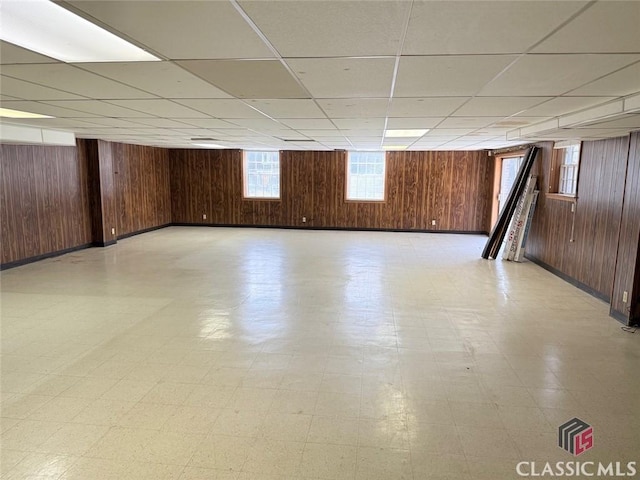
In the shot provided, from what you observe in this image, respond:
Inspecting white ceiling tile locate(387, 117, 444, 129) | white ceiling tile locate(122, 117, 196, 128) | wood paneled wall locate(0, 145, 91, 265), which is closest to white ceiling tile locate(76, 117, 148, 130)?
white ceiling tile locate(122, 117, 196, 128)

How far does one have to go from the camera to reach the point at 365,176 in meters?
10.9

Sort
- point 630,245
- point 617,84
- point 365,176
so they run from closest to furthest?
point 617,84, point 630,245, point 365,176

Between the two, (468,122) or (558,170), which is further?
(558,170)

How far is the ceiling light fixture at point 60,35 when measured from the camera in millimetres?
1682

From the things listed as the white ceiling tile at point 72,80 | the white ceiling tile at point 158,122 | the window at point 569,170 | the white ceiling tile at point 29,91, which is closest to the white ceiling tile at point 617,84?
the white ceiling tile at point 72,80

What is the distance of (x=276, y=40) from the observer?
1.94 meters

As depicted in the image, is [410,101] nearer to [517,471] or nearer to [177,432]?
[517,471]

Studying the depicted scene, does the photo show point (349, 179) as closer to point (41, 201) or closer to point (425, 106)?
point (41, 201)

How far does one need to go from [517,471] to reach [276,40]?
8.55 feet

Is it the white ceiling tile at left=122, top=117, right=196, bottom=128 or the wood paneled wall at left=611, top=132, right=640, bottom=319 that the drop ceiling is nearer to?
the white ceiling tile at left=122, top=117, right=196, bottom=128

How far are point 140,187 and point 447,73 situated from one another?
30.3 feet

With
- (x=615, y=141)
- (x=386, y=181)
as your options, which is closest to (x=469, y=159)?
(x=386, y=181)

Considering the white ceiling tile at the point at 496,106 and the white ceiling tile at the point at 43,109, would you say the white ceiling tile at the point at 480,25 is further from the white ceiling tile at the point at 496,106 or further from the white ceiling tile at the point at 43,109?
the white ceiling tile at the point at 43,109

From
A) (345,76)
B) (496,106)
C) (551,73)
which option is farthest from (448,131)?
(345,76)
